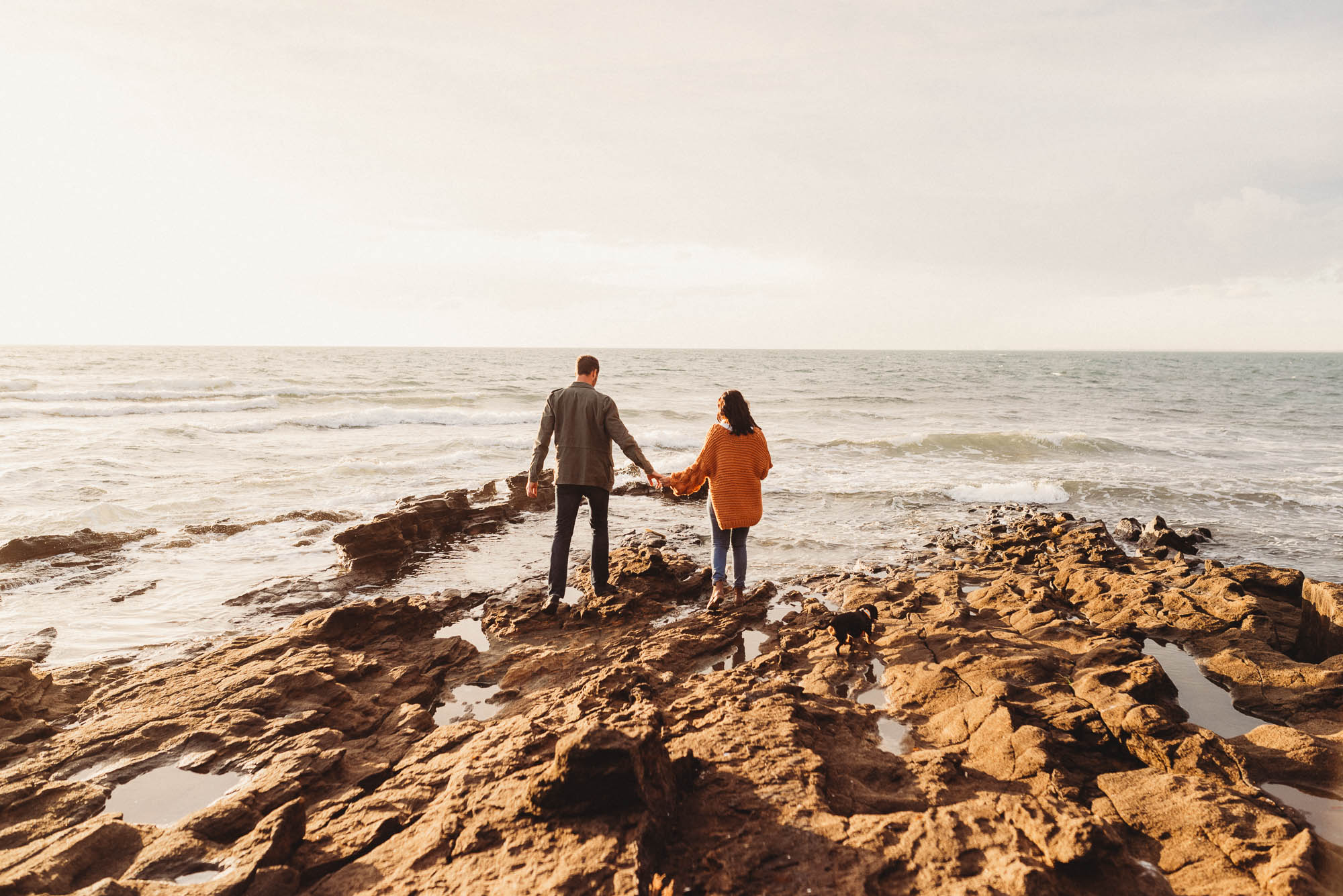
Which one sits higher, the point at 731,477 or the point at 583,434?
the point at 583,434

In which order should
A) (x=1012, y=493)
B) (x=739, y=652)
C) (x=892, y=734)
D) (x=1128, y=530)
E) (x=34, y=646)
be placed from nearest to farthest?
(x=892, y=734)
(x=739, y=652)
(x=34, y=646)
(x=1128, y=530)
(x=1012, y=493)

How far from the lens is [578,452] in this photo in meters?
5.95

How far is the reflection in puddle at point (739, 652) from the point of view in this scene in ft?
16.3

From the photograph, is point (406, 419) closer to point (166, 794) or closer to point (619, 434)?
point (619, 434)

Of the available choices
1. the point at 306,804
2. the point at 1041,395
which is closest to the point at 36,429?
the point at 306,804

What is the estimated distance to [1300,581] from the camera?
636 cm

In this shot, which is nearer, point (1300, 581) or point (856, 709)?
point (856, 709)

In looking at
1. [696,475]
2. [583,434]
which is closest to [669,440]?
[696,475]

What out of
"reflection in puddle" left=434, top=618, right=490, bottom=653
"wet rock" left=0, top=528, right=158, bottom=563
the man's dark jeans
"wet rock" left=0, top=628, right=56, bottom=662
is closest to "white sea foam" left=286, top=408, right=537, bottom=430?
"wet rock" left=0, top=528, right=158, bottom=563

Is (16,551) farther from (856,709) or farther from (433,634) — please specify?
(856,709)

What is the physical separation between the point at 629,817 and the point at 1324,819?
11.1 ft

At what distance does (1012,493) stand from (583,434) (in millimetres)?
10477

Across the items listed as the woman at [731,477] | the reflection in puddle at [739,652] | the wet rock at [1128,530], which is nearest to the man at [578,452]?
the woman at [731,477]

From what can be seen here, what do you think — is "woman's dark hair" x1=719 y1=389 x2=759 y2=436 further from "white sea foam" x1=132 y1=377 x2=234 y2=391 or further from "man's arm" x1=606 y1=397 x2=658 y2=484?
"white sea foam" x1=132 y1=377 x2=234 y2=391
